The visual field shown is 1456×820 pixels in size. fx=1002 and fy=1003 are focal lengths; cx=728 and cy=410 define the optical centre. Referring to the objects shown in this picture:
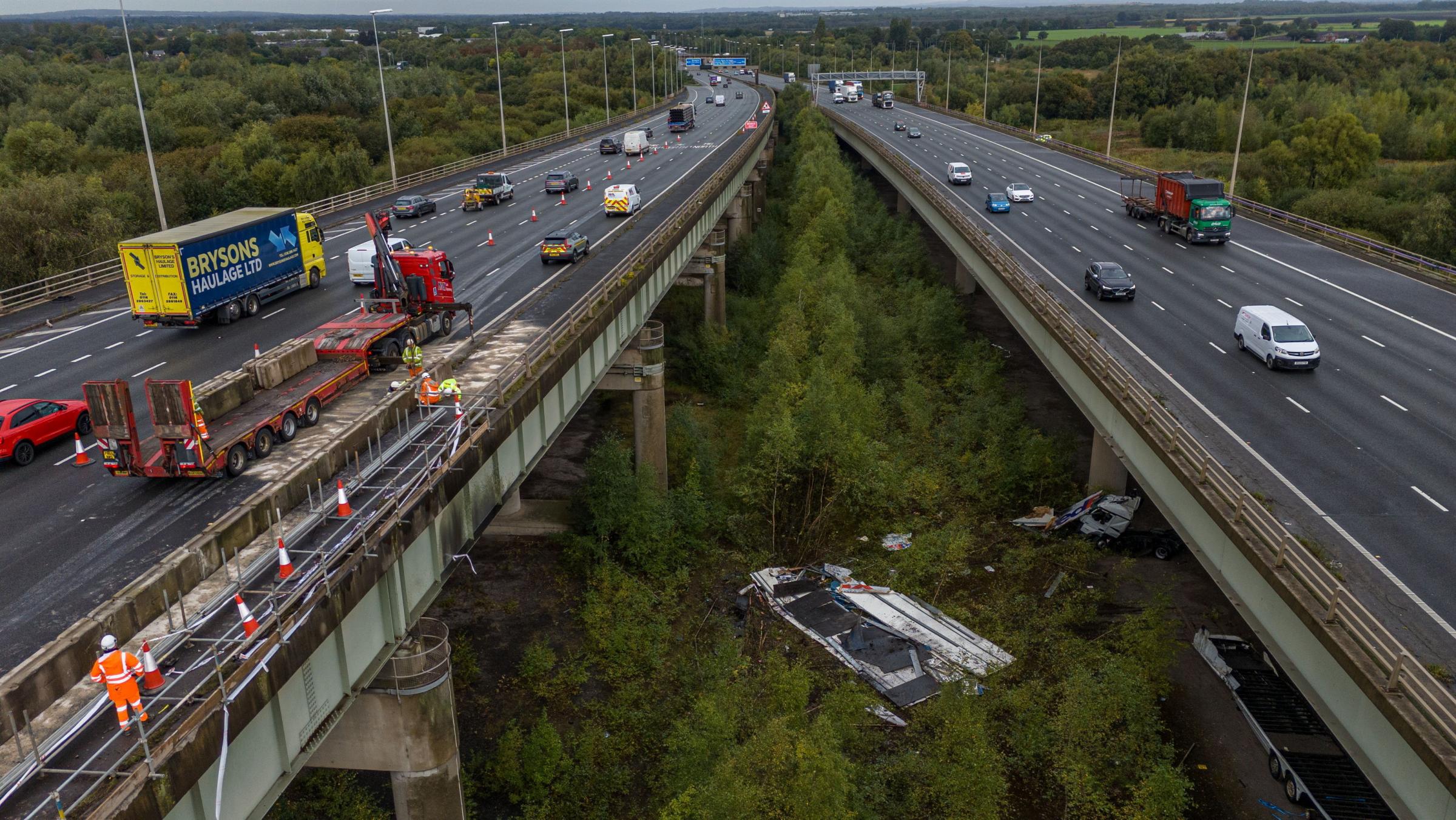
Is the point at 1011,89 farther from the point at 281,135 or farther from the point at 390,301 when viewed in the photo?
the point at 390,301

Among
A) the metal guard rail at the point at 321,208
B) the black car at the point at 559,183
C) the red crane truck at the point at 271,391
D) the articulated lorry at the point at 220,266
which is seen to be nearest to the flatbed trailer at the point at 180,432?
the red crane truck at the point at 271,391

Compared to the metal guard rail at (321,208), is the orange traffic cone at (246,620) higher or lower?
higher

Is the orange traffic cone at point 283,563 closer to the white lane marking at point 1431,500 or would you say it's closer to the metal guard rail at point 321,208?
the white lane marking at point 1431,500

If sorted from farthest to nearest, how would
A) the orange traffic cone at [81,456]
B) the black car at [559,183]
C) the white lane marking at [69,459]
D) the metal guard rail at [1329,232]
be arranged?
1. the black car at [559,183]
2. the metal guard rail at [1329,232]
3. the white lane marking at [69,459]
4. the orange traffic cone at [81,456]

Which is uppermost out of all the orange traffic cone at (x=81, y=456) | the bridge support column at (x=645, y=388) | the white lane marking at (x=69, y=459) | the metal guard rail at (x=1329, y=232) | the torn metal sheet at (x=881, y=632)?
the orange traffic cone at (x=81, y=456)

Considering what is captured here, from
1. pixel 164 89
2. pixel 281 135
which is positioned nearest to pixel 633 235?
pixel 281 135

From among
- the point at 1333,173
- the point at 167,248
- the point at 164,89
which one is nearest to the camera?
the point at 167,248

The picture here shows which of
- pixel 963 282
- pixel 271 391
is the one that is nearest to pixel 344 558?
pixel 271 391
